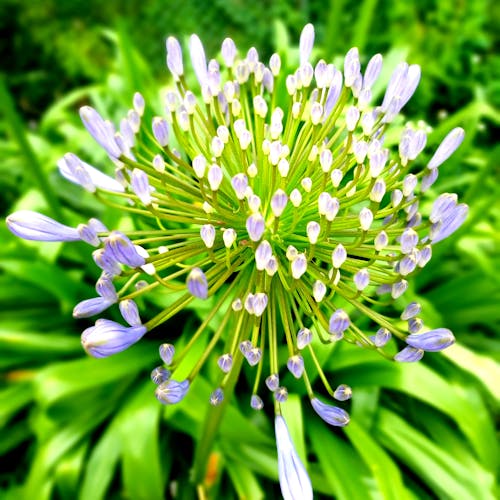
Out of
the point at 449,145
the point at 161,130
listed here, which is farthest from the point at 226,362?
the point at 449,145

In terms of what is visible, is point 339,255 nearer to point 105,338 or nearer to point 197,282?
point 197,282

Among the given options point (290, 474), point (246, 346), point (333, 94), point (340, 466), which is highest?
point (333, 94)

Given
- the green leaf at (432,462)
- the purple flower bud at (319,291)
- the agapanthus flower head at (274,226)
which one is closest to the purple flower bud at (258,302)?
the agapanthus flower head at (274,226)

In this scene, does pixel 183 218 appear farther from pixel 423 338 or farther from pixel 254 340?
pixel 423 338

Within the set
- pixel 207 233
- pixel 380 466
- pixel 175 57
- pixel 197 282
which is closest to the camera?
pixel 197 282

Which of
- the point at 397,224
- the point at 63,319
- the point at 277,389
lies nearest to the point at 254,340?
the point at 277,389

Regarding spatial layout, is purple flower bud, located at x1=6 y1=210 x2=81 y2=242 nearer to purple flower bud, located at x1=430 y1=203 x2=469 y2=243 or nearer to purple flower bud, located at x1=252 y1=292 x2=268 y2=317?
purple flower bud, located at x1=252 y1=292 x2=268 y2=317

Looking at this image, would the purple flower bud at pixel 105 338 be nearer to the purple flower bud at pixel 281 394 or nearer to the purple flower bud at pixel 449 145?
the purple flower bud at pixel 281 394
